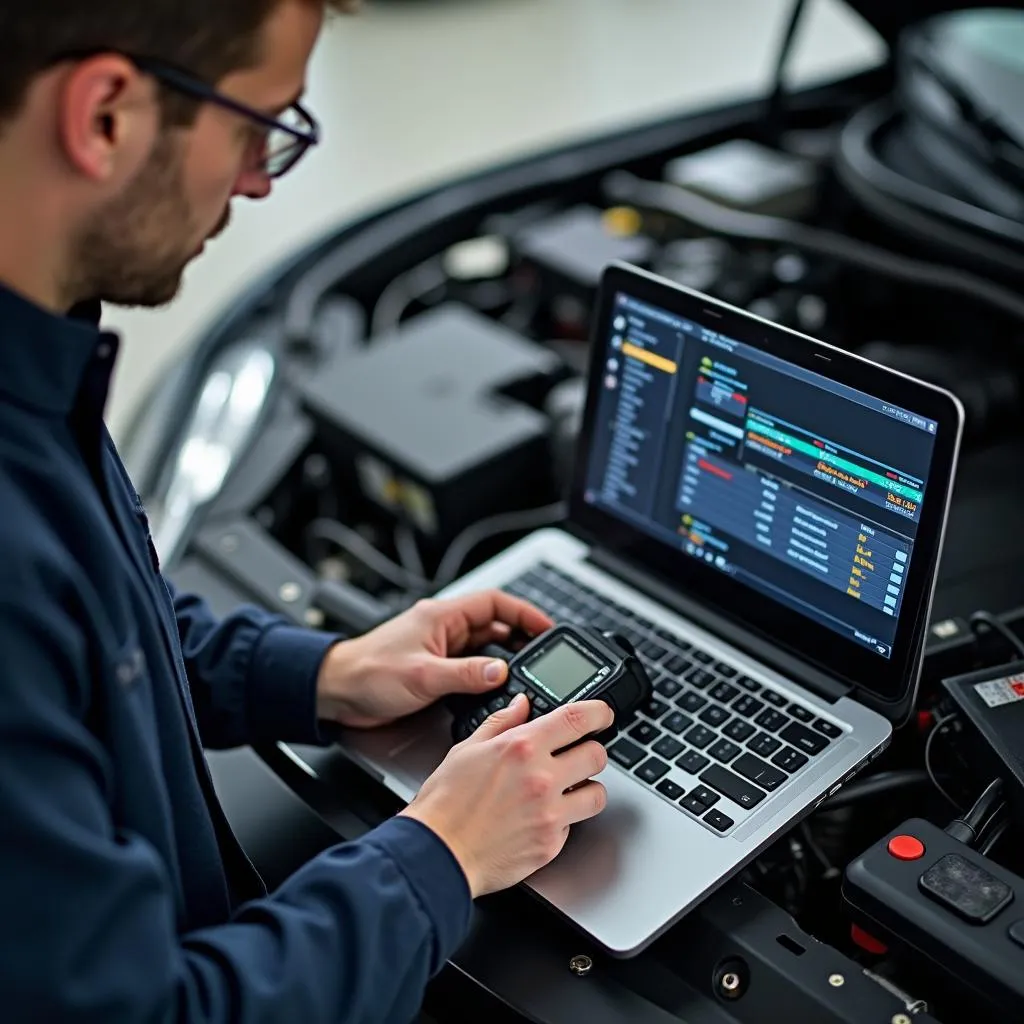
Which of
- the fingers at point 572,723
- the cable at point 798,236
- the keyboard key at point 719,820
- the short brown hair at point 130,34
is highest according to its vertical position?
the short brown hair at point 130,34

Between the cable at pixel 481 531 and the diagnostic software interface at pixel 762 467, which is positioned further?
the cable at pixel 481 531

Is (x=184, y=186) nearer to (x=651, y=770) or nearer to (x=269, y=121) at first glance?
(x=269, y=121)

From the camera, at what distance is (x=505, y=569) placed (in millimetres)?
1081

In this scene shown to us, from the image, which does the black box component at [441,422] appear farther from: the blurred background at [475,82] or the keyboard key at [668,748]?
the blurred background at [475,82]

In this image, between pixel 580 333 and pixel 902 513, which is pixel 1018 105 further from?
pixel 902 513

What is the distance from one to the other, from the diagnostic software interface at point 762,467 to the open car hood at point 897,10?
2.69 ft

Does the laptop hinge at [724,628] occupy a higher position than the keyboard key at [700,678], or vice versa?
the laptop hinge at [724,628]

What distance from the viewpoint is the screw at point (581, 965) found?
769mm

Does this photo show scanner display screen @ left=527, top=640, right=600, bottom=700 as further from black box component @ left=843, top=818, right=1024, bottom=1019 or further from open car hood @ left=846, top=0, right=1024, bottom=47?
open car hood @ left=846, top=0, right=1024, bottom=47

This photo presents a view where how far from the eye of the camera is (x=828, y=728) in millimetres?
872

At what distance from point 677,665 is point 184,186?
1.72ft

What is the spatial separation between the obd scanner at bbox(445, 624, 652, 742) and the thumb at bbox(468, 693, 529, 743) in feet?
0.06

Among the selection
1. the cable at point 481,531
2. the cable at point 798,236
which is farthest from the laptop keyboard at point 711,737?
the cable at point 798,236

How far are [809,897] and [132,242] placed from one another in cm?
67
